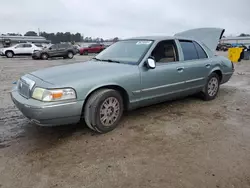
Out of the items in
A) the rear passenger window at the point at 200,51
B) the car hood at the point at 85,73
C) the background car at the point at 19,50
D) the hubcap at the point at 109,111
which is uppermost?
the background car at the point at 19,50

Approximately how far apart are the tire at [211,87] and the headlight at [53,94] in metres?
3.31

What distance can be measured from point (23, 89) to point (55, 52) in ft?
60.3

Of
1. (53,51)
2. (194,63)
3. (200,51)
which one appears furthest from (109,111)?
(53,51)

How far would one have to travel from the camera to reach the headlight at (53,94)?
2961mm

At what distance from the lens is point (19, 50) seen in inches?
903

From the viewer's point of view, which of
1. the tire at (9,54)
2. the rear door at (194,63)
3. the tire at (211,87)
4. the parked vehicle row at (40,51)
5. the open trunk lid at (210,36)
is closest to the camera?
the rear door at (194,63)

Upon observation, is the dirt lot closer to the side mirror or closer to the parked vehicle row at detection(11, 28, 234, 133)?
the parked vehicle row at detection(11, 28, 234, 133)

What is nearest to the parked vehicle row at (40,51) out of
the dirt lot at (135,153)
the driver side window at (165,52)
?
the dirt lot at (135,153)

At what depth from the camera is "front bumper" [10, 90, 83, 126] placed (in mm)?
2908

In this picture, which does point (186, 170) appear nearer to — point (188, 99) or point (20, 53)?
point (188, 99)

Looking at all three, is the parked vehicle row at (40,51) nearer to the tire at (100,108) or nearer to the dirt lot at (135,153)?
the dirt lot at (135,153)

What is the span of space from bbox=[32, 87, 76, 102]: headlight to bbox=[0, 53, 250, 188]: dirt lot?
0.68m

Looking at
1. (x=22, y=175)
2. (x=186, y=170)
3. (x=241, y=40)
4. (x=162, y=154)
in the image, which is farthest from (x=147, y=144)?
(x=241, y=40)

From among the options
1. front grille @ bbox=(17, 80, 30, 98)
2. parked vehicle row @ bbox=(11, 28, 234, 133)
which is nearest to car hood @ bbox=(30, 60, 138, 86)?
parked vehicle row @ bbox=(11, 28, 234, 133)
